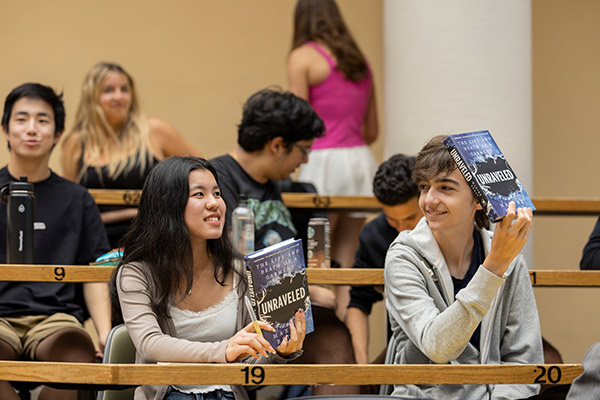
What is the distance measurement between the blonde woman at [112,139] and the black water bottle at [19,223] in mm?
1053

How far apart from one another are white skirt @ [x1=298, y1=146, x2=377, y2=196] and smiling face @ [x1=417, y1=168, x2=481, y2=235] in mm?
2302

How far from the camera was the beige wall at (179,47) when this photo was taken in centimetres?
634

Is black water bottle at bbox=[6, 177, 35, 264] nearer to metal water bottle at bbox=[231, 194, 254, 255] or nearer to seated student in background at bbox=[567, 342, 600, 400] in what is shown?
metal water bottle at bbox=[231, 194, 254, 255]

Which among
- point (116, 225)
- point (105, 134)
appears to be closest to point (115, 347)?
point (116, 225)

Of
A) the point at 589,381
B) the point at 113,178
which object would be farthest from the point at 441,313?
the point at 113,178

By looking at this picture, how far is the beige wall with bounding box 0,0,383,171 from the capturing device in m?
6.34

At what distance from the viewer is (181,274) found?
2.48m

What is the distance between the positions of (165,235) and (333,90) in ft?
7.99

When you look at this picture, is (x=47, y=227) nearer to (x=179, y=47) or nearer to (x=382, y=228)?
(x=382, y=228)

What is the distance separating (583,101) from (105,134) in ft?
11.6

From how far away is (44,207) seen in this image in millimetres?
3430

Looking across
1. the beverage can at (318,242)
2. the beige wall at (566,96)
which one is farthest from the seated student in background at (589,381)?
the beige wall at (566,96)

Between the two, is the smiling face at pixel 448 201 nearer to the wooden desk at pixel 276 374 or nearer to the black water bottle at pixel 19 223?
the wooden desk at pixel 276 374

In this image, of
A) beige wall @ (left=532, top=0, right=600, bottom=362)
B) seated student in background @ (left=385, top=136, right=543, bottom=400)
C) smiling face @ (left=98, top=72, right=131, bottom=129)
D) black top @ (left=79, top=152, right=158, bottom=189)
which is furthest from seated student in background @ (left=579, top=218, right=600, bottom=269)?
beige wall @ (left=532, top=0, right=600, bottom=362)
